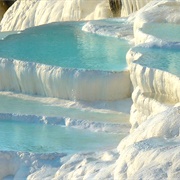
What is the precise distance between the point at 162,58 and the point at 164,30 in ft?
6.68

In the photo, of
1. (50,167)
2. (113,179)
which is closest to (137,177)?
(113,179)

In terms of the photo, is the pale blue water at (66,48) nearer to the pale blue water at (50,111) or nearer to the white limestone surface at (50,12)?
the pale blue water at (50,111)

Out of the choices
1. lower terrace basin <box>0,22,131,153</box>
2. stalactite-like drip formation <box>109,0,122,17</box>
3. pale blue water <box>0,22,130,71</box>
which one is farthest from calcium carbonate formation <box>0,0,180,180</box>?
stalactite-like drip formation <box>109,0,122,17</box>

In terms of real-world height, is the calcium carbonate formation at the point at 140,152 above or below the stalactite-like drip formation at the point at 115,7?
above

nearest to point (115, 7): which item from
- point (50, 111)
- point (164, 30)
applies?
point (164, 30)

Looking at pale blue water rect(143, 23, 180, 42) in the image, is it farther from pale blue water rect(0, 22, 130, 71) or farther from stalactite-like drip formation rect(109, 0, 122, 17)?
stalactite-like drip formation rect(109, 0, 122, 17)

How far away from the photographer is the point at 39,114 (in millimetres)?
12031

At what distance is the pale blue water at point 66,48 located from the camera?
1306 cm

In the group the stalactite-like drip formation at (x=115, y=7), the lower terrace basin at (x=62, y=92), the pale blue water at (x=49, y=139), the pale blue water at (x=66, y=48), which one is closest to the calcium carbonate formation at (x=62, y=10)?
the stalactite-like drip formation at (x=115, y=7)

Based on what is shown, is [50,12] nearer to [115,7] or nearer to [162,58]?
[115,7]

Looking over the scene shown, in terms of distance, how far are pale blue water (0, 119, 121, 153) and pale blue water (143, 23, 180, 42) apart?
91.4 inches

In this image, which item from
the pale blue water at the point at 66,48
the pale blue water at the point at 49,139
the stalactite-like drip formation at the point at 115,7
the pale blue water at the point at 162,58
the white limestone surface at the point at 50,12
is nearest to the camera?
the pale blue water at the point at 49,139

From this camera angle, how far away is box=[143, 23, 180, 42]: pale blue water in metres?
12.9

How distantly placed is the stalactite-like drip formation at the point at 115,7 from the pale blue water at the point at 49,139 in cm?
663
